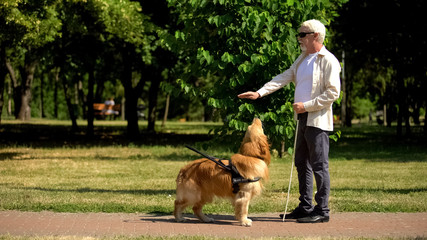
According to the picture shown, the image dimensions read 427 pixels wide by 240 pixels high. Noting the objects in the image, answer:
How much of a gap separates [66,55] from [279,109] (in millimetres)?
19940

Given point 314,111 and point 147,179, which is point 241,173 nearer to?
point 314,111

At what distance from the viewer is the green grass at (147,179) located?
9.13 meters

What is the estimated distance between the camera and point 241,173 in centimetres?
731

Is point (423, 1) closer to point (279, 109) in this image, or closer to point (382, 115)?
point (279, 109)

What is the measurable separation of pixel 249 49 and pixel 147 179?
456 centimetres

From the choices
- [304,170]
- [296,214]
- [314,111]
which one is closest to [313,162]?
[304,170]

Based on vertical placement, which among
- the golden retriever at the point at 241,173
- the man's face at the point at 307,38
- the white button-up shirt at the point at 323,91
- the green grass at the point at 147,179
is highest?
the man's face at the point at 307,38

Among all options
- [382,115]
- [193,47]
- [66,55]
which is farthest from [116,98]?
[193,47]

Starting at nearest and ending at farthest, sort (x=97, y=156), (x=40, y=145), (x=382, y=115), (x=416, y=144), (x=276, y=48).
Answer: (x=276, y=48) → (x=97, y=156) → (x=40, y=145) → (x=416, y=144) → (x=382, y=115)

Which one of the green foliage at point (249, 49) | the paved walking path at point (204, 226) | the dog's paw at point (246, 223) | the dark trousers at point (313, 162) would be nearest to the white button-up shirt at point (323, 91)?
the dark trousers at point (313, 162)

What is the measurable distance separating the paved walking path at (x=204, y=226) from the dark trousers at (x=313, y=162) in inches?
11.4

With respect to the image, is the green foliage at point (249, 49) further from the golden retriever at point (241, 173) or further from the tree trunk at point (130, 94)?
the tree trunk at point (130, 94)

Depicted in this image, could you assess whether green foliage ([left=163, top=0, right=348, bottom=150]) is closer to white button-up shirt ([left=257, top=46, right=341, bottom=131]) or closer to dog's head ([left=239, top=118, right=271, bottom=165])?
white button-up shirt ([left=257, top=46, right=341, bottom=131])

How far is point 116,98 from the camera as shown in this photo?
2808 inches
